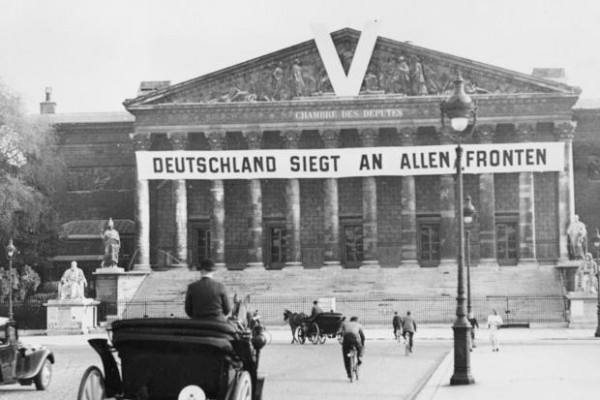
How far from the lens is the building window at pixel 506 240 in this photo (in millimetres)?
58156

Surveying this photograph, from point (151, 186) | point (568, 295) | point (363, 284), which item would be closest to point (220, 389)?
point (568, 295)

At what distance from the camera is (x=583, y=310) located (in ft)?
146

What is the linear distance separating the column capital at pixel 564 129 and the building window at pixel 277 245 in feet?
50.0

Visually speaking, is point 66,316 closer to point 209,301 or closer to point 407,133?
point 407,133

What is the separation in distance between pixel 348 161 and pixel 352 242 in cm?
734

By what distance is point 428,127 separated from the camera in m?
56.3

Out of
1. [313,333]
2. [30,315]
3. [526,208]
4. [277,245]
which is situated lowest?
[30,315]

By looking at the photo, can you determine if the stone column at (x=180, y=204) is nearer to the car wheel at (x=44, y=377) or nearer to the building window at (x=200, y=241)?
the building window at (x=200, y=241)

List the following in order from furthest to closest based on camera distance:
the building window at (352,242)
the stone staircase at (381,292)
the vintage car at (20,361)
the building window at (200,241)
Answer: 1. the building window at (200,241)
2. the building window at (352,242)
3. the stone staircase at (381,292)
4. the vintage car at (20,361)

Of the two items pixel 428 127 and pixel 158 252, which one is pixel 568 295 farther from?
pixel 158 252

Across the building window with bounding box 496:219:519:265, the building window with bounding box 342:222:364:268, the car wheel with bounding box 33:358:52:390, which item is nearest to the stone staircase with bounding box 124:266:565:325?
the building window with bounding box 496:219:519:265

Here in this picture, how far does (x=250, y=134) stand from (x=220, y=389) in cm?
4464

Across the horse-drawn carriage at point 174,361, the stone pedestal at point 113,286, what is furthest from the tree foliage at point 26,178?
the horse-drawn carriage at point 174,361

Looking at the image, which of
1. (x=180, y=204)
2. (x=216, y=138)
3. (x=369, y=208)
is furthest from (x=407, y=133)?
(x=180, y=204)
